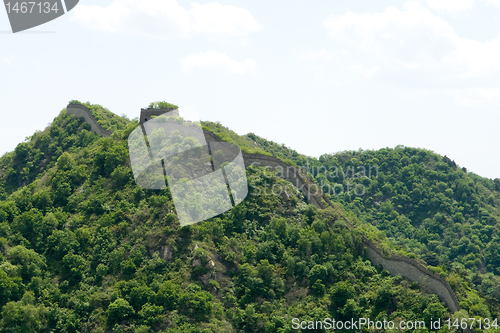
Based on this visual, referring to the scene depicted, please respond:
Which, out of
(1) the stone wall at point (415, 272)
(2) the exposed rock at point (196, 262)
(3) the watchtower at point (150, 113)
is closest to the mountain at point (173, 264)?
(2) the exposed rock at point (196, 262)

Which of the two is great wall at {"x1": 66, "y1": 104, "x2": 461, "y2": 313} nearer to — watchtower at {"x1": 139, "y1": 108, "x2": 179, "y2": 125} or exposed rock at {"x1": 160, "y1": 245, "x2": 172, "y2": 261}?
watchtower at {"x1": 139, "y1": 108, "x2": 179, "y2": 125}

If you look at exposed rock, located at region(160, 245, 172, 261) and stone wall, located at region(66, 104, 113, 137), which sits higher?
stone wall, located at region(66, 104, 113, 137)

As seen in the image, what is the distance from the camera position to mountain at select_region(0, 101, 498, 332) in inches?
1658

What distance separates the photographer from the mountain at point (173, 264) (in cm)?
4212

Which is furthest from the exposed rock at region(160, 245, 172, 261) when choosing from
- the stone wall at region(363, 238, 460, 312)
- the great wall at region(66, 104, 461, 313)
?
the stone wall at region(363, 238, 460, 312)

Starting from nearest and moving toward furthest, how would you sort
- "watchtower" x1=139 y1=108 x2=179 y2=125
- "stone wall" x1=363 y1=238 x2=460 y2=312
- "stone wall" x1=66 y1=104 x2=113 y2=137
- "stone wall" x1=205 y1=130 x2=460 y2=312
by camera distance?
"stone wall" x1=363 y1=238 x2=460 y2=312
"stone wall" x1=205 y1=130 x2=460 y2=312
"watchtower" x1=139 y1=108 x2=179 y2=125
"stone wall" x1=66 y1=104 x2=113 y2=137

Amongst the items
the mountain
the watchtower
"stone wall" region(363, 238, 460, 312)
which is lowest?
"stone wall" region(363, 238, 460, 312)

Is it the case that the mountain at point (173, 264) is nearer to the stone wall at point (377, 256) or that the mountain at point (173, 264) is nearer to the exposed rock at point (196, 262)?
the exposed rock at point (196, 262)

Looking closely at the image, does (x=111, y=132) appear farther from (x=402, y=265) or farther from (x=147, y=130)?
(x=402, y=265)

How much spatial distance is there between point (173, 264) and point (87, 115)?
2670 cm

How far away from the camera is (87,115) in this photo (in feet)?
216

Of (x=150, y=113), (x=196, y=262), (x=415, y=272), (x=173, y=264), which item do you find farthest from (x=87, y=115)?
(x=415, y=272)

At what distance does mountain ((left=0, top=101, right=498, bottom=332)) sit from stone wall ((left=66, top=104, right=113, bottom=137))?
322 cm

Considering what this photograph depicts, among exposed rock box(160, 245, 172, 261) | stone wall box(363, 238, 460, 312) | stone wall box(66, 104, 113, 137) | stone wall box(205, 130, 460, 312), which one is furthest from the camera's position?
stone wall box(66, 104, 113, 137)
